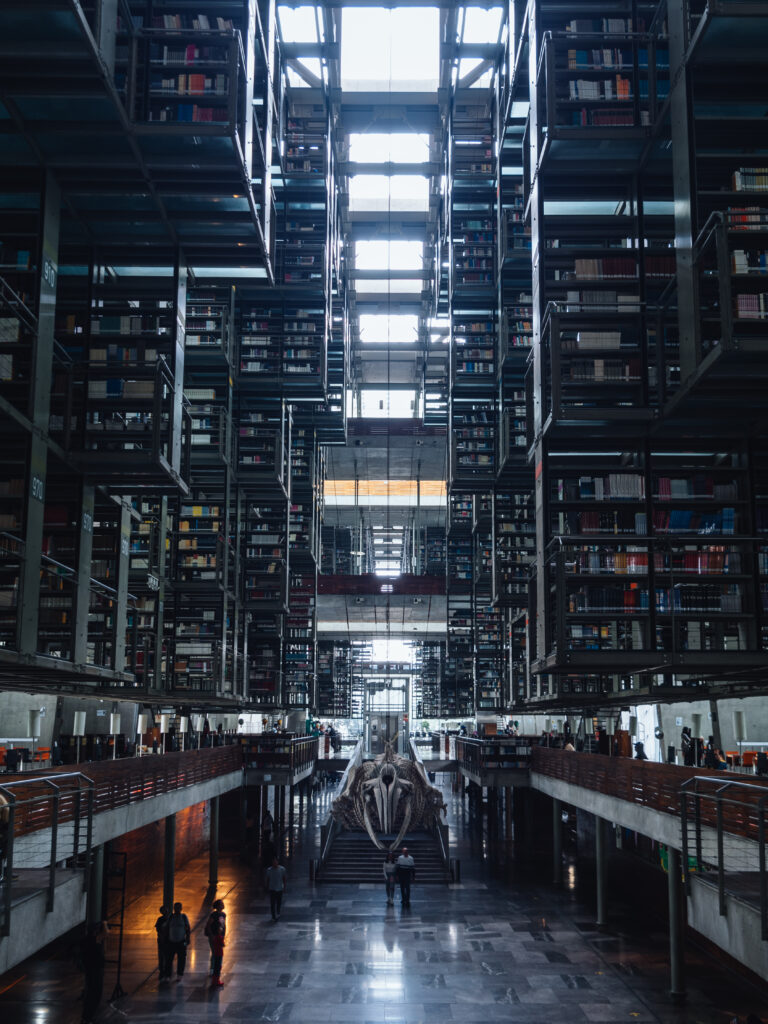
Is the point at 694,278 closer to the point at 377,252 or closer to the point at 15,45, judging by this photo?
the point at 15,45

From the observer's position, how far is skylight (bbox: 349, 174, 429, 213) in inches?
1097

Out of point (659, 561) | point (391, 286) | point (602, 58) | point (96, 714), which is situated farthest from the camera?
point (391, 286)

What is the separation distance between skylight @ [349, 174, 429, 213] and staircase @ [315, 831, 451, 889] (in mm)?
16892

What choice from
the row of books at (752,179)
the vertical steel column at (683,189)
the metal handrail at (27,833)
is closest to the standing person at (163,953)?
the metal handrail at (27,833)

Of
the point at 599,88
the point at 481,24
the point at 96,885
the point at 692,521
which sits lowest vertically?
the point at 96,885

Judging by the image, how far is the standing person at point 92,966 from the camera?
9602 mm

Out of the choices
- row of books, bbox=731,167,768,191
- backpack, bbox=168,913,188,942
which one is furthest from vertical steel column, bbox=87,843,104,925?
row of books, bbox=731,167,768,191

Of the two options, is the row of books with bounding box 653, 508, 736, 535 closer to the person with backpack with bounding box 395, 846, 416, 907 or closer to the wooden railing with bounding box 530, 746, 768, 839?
the wooden railing with bounding box 530, 746, 768, 839

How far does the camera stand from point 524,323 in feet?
54.2

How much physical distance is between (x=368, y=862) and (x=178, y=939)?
364 inches

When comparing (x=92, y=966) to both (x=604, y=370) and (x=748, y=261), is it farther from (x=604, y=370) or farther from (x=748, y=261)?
(x=748, y=261)

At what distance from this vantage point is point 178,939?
494 inches

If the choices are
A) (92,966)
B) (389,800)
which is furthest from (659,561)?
(389,800)

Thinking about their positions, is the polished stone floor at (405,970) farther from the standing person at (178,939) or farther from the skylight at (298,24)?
the skylight at (298,24)
